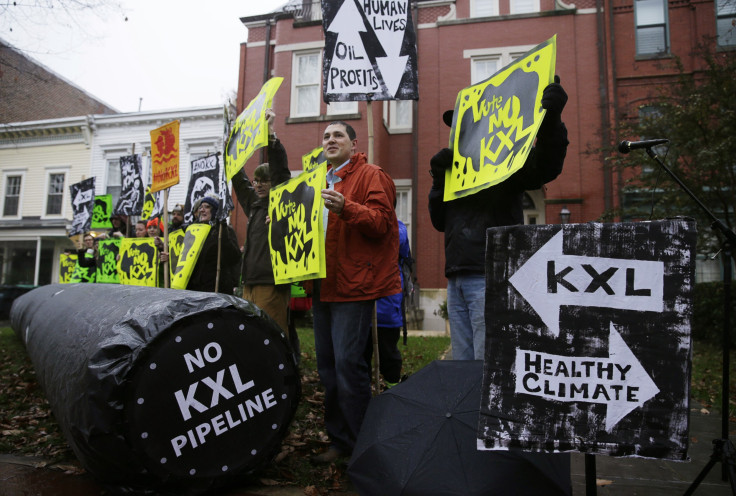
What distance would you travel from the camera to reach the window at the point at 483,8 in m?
15.1

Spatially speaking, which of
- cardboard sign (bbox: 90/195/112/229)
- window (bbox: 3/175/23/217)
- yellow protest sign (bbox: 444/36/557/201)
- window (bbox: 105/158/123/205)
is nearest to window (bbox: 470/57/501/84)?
cardboard sign (bbox: 90/195/112/229)

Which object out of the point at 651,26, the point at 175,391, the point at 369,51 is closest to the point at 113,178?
the point at 651,26

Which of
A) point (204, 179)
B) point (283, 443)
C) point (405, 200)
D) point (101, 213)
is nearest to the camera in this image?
point (283, 443)

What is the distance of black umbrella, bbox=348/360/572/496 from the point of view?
197cm

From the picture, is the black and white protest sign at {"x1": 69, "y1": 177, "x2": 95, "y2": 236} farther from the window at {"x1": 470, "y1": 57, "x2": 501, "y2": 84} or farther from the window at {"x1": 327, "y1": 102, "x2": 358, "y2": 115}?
the window at {"x1": 470, "y1": 57, "x2": 501, "y2": 84}

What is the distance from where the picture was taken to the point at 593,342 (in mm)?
1890

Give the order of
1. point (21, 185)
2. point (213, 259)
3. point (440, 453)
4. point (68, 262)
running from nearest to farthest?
point (440, 453)
point (213, 259)
point (68, 262)
point (21, 185)

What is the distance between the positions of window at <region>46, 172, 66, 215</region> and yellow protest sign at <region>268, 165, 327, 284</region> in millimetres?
22410

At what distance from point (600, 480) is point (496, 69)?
45.1ft

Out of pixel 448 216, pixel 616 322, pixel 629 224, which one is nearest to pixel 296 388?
pixel 448 216

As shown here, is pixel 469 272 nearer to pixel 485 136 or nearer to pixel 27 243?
pixel 485 136

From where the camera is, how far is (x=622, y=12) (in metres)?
14.4

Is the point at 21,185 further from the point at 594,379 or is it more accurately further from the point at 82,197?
the point at 594,379

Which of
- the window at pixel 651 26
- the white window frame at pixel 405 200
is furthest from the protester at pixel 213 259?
the window at pixel 651 26
